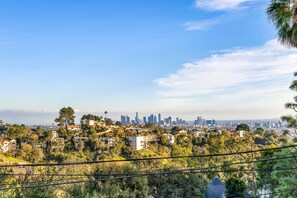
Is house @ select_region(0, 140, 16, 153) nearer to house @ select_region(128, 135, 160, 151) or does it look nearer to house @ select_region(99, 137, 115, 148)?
house @ select_region(99, 137, 115, 148)

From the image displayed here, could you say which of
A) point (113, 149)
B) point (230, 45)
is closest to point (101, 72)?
point (230, 45)

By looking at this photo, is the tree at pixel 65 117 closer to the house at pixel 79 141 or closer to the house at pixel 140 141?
the house at pixel 79 141

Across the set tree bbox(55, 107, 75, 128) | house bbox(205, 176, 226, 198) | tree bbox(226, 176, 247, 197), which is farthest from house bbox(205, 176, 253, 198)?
tree bbox(55, 107, 75, 128)

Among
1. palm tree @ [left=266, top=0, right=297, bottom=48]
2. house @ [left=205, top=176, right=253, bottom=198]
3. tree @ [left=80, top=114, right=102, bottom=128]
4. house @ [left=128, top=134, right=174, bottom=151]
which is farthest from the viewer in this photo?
tree @ [left=80, top=114, right=102, bottom=128]

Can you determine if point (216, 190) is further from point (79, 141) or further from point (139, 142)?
point (139, 142)

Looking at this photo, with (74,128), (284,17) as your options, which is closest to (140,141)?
(74,128)

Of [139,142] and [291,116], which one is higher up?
[291,116]
